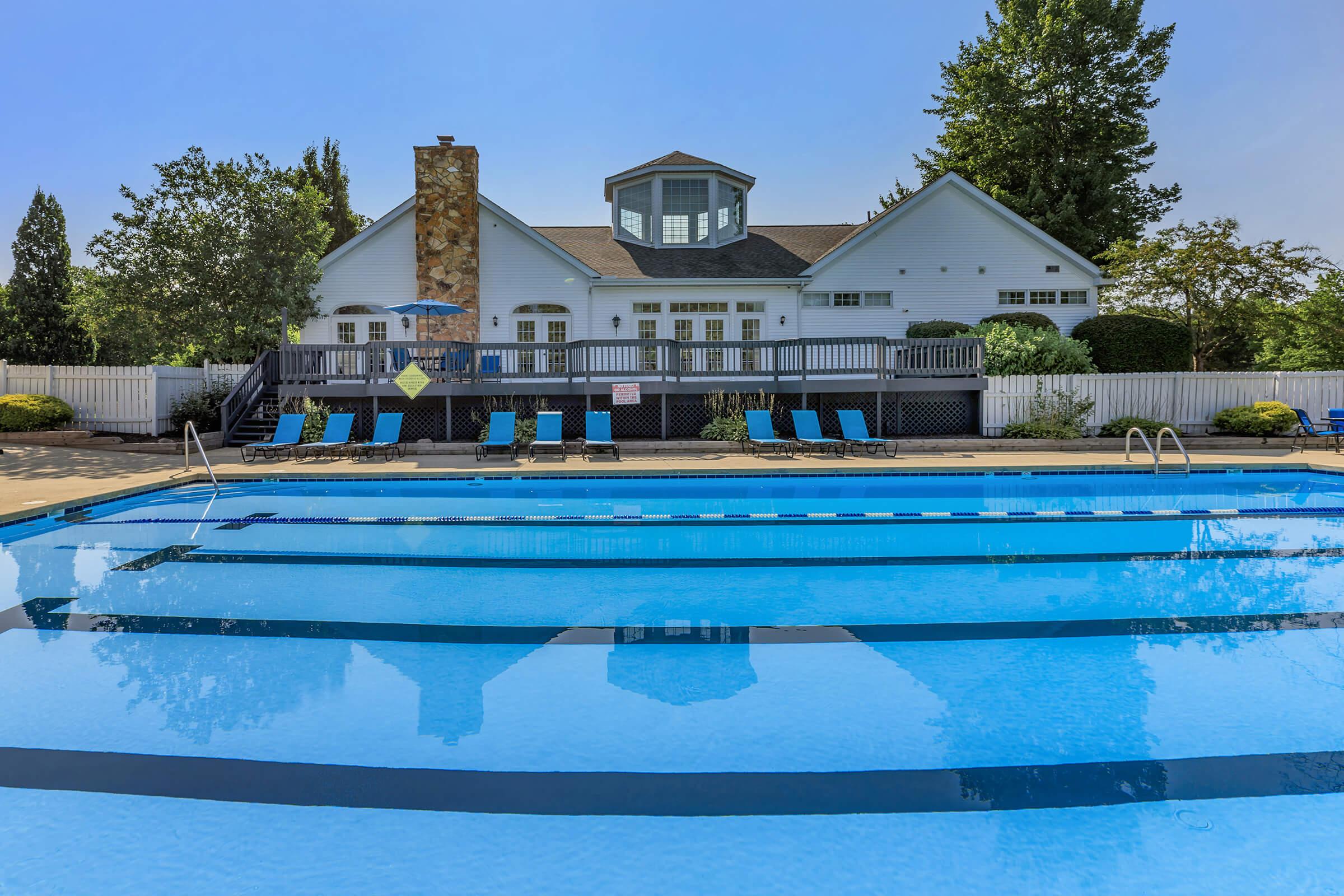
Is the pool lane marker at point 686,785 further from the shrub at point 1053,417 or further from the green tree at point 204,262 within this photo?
the green tree at point 204,262

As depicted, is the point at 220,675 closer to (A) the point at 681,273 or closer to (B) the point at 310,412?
(B) the point at 310,412

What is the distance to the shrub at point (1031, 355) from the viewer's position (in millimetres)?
17844

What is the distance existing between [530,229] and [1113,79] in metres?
27.1

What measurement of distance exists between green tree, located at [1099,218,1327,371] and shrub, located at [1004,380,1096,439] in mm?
8490

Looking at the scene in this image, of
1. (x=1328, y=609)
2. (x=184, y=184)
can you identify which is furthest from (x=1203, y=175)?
(x=184, y=184)

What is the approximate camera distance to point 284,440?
49.2 feet

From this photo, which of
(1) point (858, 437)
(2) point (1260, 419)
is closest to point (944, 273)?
(2) point (1260, 419)

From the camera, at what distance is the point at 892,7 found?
60.7 ft

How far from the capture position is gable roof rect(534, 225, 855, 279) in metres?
22.2

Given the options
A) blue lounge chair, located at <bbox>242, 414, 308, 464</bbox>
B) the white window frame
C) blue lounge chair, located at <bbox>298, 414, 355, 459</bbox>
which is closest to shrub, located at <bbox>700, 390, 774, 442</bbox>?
blue lounge chair, located at <bbox>298, 414, 355, 459</bbox>

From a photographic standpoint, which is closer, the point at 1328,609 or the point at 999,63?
the point at 1328,609

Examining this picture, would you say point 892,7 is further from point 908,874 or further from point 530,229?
point 908,874

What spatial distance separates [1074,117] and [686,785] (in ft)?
123

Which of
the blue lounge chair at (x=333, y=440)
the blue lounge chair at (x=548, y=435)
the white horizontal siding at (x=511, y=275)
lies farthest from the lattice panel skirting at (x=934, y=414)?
the blue lounge chair at (x=333, y=440)
